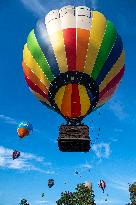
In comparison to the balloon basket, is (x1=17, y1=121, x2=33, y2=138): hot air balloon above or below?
above

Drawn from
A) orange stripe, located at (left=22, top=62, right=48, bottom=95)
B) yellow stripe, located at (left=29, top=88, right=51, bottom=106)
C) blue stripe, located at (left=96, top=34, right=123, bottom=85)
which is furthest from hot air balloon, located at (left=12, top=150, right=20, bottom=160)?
blue stripe, located at (left=96, top=34, right=123, bottom=85)

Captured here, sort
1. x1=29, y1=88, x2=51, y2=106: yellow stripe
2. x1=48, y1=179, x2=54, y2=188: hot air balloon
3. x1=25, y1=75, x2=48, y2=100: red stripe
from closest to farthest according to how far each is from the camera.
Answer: x1=25, y1=75, x2=48, y2=100: red stripe, x1=29, y1=88, x2=51, y2=106: yellow stripe, x1=48, y1=179, x2=54, y2=188: hot air balloon

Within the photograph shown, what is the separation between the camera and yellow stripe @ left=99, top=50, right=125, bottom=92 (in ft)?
57.4

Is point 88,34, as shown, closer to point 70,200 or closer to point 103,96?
point 103,96

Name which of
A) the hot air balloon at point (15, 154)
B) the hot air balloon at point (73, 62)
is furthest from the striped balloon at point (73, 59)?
the hot air balloon at point (15, 154)

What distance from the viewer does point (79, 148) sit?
16.1 meters

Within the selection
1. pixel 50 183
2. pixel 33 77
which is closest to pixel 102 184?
pixel 50 183

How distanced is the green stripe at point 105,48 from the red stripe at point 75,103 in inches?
40.8

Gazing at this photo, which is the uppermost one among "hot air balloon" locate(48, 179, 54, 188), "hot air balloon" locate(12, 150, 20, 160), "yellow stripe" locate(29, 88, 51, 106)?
"hot air balloon" locate(12, 150, 20, 160)

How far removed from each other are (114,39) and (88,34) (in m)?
1.52

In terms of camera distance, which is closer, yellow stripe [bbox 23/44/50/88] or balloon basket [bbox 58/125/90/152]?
balloon basket [bbox 58/125/90/152]

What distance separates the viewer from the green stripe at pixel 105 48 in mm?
17000

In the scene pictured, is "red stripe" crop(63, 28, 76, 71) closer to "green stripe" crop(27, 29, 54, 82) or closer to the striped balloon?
the striped balloon

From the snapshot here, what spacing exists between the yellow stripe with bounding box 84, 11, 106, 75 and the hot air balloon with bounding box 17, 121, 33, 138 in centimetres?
2732
